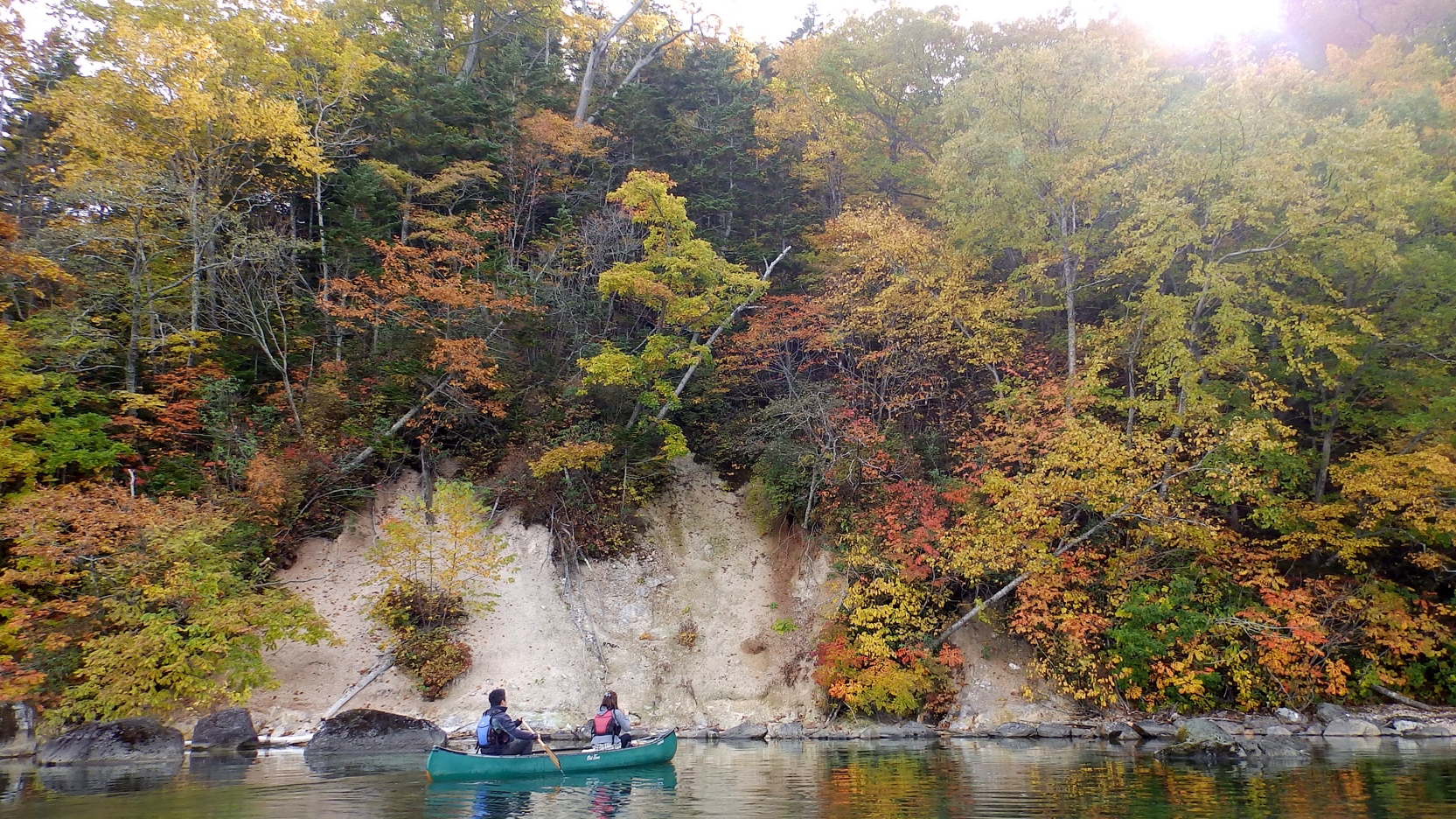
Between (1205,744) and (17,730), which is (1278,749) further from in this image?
(17,730)

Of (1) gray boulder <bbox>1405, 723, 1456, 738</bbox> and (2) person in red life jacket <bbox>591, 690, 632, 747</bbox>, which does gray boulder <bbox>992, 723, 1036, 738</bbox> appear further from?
(2) person in red life jacket <bbox>591, 690, 632, 747</bbox>

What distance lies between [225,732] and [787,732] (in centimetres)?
1155

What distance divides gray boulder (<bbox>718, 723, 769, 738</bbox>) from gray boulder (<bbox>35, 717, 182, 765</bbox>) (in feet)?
34.6

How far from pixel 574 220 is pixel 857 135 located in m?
10.1

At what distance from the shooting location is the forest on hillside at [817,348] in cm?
1638

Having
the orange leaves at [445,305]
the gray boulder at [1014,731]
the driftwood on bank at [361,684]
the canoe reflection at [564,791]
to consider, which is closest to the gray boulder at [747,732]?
the canoe reflection at [564,791]

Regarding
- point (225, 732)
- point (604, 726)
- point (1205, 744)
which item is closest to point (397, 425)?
point (225, 732)

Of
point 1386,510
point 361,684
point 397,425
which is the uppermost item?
point 397,425

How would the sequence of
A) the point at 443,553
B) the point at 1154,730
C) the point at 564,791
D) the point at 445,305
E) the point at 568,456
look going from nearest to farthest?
the point at 564,791, the point at 1154,730, the point at 443,553, the point at 568,456, the point at 445,305

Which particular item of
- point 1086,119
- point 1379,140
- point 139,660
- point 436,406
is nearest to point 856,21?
point 1086,119

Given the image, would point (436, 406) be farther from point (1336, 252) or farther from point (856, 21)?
point (1336, 252)

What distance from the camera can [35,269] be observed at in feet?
58.2

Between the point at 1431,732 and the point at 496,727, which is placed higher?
the point at 496,727

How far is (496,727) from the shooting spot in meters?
13.2
